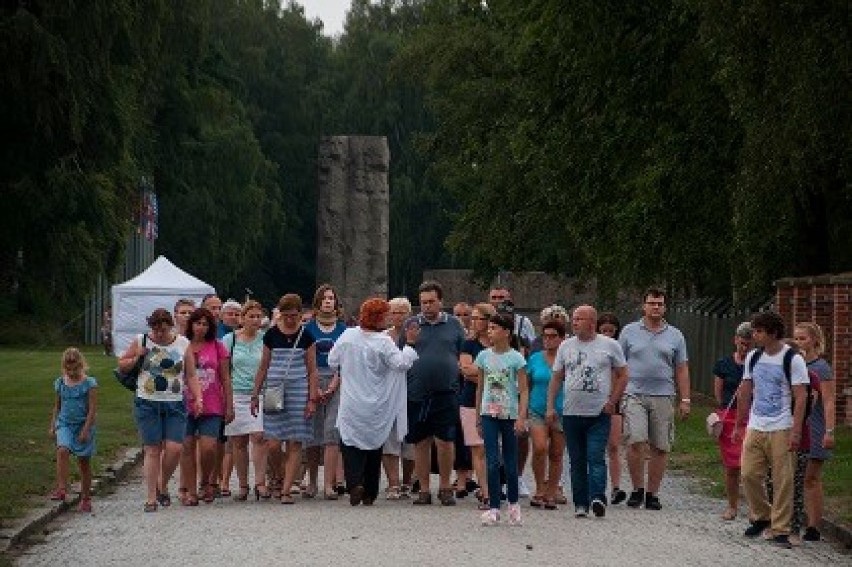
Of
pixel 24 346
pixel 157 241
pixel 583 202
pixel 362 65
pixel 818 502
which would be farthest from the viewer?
pixel 362 65

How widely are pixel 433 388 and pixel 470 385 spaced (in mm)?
440

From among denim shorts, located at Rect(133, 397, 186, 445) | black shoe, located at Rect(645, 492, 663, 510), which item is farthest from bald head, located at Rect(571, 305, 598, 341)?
denim shorts, located at Rect(133, 397, 186, 445)

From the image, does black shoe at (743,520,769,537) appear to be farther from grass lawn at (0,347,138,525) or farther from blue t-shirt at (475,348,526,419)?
grass lawn at (0,347,138,525)

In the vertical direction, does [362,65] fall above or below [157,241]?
above

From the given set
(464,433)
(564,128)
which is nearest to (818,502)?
(464,433)

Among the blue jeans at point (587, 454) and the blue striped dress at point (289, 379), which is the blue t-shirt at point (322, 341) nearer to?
the blue striped dress at point (289, 379)

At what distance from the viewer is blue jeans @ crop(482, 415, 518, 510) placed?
17.0 metres

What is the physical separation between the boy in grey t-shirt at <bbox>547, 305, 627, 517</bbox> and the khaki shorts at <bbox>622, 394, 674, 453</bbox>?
3.20ft

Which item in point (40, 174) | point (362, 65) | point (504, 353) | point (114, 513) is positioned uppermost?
point (362, 65)

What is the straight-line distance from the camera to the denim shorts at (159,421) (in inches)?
727

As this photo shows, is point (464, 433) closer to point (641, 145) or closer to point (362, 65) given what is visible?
point (641, 145)

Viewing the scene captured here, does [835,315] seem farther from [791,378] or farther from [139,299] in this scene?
[139,299]

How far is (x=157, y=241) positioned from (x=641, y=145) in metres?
52.0

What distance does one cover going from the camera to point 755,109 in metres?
25.5
